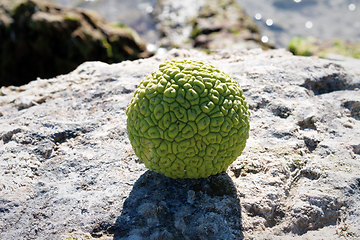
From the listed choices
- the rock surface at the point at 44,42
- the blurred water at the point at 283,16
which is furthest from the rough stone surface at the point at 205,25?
the rock surface at the point at 44,42

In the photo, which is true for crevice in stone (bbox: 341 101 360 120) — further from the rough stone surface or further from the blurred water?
the blurred water

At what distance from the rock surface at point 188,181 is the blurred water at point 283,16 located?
7.46 meters

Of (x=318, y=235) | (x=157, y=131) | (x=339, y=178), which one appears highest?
(x=157, y=131)

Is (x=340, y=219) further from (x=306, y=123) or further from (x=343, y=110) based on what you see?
(x=343, y=110)

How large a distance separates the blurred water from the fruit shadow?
8.76 meters

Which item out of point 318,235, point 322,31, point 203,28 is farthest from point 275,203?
point 322,31

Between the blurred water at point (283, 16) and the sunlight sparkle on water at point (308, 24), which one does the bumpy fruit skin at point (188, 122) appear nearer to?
the blurred water at point (283, 16)

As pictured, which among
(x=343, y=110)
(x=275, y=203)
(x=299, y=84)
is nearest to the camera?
(x=275, y=203)

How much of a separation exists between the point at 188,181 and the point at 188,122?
2.19 ft

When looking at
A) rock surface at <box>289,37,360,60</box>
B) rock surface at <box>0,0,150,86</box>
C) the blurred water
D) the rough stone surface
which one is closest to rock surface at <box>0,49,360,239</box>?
rock surface at <box>0,0,150,86</box>

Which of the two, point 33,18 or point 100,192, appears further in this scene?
point 33,18

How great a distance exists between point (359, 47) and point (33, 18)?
353 inches

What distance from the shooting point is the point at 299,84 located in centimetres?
393

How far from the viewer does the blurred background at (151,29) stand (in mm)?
6629
